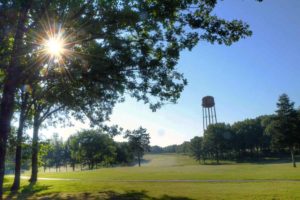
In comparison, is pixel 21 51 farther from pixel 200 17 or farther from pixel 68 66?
pixel 200 17

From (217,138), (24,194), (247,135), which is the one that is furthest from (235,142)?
(24,194)

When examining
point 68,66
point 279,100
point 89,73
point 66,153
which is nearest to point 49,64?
point 68,66

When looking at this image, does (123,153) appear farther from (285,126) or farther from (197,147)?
(285,126)

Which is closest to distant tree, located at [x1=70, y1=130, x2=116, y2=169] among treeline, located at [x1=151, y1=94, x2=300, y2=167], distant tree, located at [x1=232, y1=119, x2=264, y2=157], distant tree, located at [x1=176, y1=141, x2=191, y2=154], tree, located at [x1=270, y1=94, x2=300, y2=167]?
treeline, located at [x1=151, y1=94, x2=300, y2=167]

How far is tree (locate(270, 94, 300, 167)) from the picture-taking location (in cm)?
5906

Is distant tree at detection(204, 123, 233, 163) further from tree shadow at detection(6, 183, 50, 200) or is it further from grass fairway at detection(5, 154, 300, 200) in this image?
tree shadow at detection(6, 183, 50, 200)

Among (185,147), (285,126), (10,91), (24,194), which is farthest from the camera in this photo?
(185,147)

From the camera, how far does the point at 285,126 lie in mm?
59531

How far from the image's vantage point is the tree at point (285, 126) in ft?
194

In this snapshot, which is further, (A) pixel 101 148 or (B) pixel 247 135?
(B) pixel 247 135

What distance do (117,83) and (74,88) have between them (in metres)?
3.55

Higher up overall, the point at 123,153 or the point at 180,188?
the point at 123,153

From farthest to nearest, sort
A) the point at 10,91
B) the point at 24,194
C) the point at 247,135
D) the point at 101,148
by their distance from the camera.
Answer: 1. the point at 247,135
2. the point at 101,148
3. the point at 24,194
4. the point at 10,91

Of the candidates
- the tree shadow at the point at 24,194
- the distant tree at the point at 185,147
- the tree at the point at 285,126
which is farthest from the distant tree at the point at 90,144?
the tree shadow at the point at 24,194
